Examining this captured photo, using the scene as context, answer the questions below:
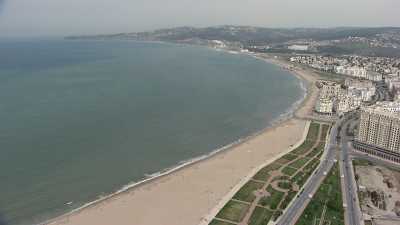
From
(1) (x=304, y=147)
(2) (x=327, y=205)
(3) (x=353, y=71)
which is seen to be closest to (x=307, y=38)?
(3) (x=353, y=71)

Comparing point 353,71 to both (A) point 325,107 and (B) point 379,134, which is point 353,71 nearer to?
(A) point 325,107

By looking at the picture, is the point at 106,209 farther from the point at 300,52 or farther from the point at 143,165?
the point at 300,52

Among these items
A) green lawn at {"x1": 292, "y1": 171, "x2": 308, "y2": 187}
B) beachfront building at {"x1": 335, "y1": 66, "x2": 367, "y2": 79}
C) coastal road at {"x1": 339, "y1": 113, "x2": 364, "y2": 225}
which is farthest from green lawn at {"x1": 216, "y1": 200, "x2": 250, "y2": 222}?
beachfront building at {"x1": 335, "y1": 66, "x2": 367, "y2": 79}

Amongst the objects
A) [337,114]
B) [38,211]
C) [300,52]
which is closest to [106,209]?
[38,211]

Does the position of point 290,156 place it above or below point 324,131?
below

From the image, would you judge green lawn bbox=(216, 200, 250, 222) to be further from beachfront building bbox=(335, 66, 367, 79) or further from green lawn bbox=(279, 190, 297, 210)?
beachfront building bbox=(335, 66, 367, 79)

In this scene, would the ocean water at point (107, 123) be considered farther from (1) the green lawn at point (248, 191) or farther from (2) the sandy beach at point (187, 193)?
(1) the green lawn at point (248, 191)
